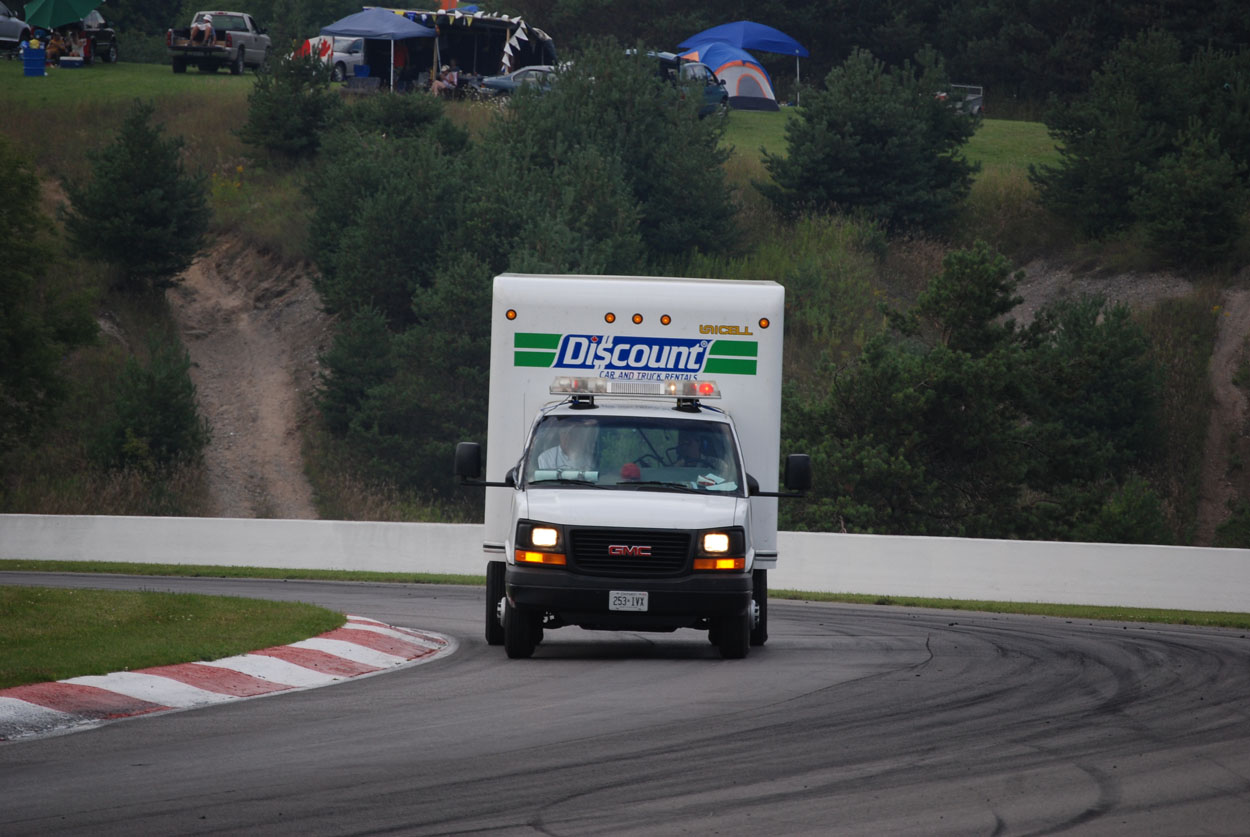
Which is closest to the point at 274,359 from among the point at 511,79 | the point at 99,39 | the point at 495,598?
the point at 511,79

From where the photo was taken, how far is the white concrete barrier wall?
24469mm

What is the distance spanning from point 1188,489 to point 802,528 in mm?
15538

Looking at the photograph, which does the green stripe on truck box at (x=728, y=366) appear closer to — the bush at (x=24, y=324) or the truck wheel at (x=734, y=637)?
the truck wheel at (x=734, y=637)

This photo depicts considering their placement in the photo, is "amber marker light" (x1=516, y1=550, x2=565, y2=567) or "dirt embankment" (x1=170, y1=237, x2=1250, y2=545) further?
"dirt embankment" (x1=170, y1=237, x2=1250, y2=545)

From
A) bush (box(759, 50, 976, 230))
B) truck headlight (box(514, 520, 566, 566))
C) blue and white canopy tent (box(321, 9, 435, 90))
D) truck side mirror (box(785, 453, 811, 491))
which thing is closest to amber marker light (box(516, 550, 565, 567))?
truck headlight (box(514, 520, 566, 566))

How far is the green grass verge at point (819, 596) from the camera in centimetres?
2227

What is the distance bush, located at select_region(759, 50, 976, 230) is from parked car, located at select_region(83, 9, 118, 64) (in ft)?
104

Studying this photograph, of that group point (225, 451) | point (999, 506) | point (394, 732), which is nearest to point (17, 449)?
point (225, 451)

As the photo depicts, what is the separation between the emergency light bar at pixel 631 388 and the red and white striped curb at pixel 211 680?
9.05 feet

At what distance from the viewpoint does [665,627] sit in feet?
44.5

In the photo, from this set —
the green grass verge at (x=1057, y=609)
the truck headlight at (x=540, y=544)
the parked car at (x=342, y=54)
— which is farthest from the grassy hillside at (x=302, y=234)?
the truck headlight at (x=540, y=544)

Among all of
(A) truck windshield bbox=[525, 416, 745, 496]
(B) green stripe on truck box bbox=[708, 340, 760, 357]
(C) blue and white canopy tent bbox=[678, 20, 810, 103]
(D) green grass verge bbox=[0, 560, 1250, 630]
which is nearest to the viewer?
(A) truck windshield bbox=[525, 416, 745, 496]

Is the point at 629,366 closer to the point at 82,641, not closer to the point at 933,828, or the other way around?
the point at 82,641

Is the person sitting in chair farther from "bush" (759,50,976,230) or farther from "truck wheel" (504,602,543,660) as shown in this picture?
"truck wheel" (504,602,543,660)
